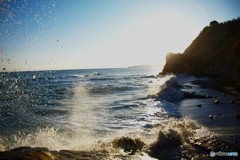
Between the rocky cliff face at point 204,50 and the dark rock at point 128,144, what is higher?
the rocky cliff face at point 204,50

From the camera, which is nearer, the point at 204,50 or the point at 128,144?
the point at 128,144

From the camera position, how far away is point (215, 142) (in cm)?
833

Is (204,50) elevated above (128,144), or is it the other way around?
(204,50)

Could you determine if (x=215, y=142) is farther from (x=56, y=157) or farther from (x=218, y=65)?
(x=218, y=65)

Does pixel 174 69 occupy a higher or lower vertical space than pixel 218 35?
lower

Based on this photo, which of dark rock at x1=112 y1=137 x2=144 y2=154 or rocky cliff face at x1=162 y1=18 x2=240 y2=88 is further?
rocky cliff face at x1=162 y1=18 x2=240 y2=88

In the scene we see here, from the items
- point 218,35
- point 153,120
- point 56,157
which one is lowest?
point 153,120

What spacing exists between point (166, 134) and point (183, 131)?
1347 mm

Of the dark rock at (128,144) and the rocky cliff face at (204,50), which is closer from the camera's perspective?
the dark rock at (128,144)

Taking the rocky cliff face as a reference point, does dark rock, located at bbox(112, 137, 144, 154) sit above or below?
below

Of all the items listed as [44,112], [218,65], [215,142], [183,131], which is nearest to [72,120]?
[44,112]

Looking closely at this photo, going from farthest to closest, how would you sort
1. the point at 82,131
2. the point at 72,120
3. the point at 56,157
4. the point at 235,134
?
the point at 72,120
the point at 82,131
the point at 235,134
the point at 56,157

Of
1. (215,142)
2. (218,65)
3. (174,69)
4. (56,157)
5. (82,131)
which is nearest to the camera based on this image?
(56,157)

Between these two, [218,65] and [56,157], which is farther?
[218,65]
